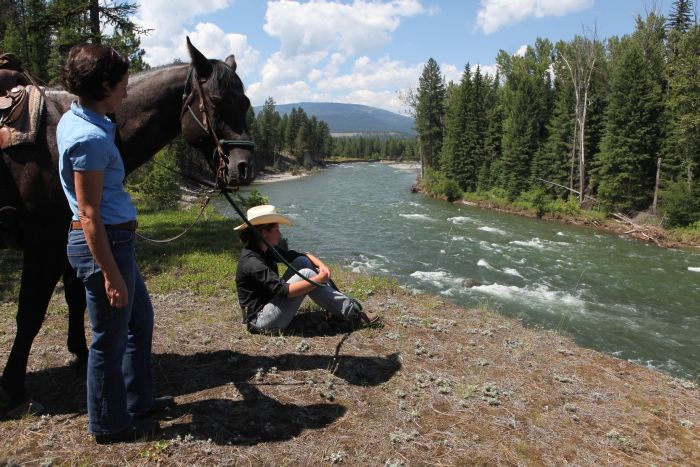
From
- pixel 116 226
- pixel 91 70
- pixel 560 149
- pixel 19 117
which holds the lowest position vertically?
pixel 116 226

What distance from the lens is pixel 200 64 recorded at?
3635 millimetres

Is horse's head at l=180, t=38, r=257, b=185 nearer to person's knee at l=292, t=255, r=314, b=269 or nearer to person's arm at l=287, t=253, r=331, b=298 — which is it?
person's arm at l=287, t=253, r=331, b=298

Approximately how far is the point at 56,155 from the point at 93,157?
3.97 feet

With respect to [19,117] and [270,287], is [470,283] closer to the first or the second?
[270,287]

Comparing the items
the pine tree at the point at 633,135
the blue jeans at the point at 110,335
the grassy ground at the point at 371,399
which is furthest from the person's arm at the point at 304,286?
the pine tree at the point at 633,135

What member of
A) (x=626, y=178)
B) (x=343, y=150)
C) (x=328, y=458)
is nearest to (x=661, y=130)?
(x=626, y=178)

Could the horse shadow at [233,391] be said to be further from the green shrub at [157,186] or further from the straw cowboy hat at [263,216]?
the green shrub at [157,186]

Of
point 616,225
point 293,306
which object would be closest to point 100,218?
point 293,306

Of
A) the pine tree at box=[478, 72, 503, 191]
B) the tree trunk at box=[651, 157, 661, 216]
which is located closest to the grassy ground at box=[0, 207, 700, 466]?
the tree trunk at box=[651, 157, 661, 216]

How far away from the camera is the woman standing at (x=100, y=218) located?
8.09 feet

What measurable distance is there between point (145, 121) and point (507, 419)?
4.21 meters

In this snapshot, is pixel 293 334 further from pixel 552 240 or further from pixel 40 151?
pixel 552 240

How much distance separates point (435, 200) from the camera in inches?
1652

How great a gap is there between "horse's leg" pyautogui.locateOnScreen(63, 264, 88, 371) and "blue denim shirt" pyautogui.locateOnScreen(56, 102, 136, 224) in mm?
1692
